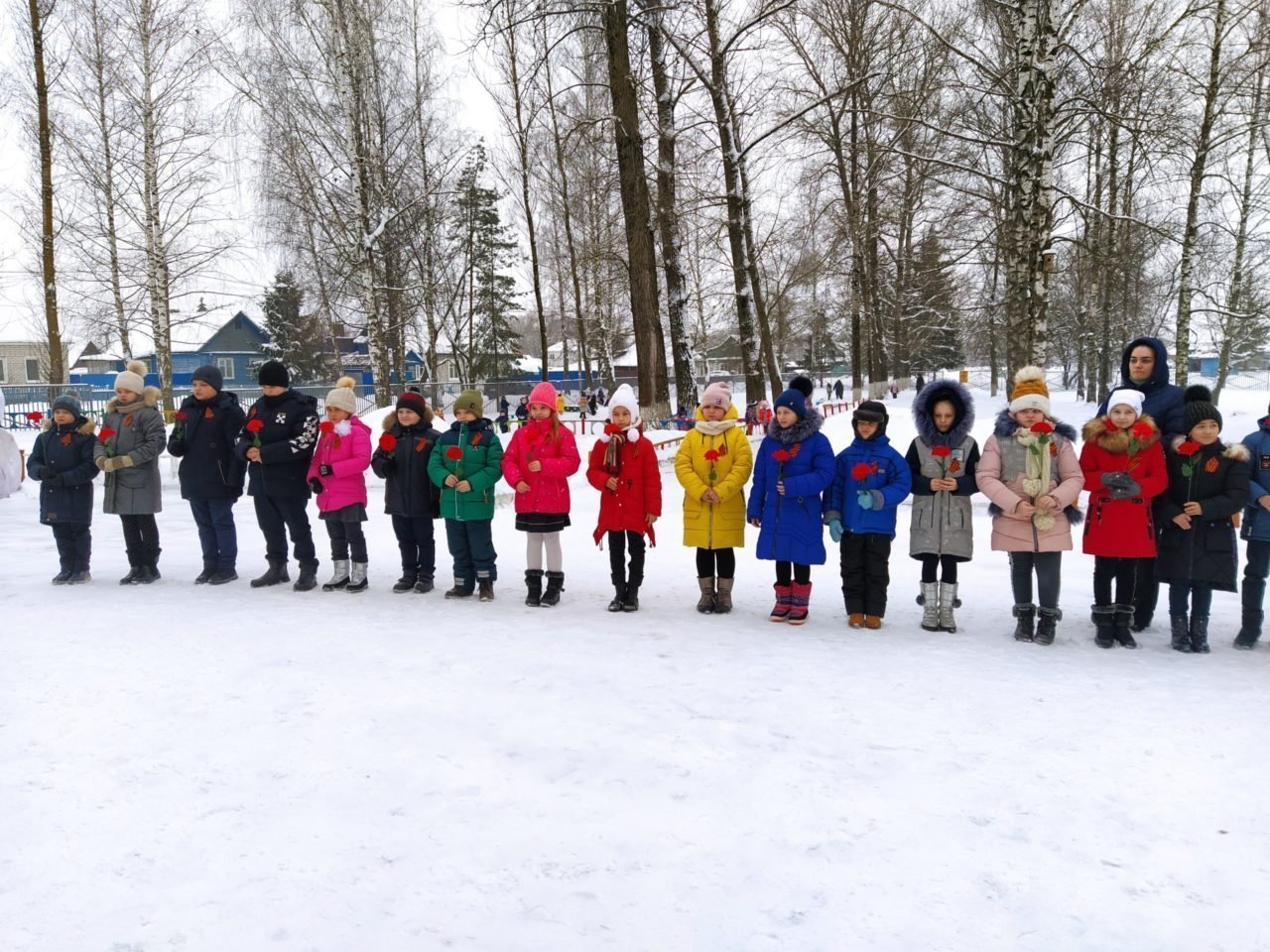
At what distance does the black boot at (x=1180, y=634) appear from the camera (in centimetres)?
533

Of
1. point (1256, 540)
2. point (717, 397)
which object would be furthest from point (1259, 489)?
point (717, 397)

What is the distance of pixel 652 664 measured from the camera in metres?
4.91

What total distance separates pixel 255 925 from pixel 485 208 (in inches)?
1529

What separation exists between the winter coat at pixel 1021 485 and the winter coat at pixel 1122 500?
0.11m

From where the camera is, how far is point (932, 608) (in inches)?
231

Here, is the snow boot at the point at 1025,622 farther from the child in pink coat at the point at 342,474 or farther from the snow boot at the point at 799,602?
the child in pink coat at the point at 342,474

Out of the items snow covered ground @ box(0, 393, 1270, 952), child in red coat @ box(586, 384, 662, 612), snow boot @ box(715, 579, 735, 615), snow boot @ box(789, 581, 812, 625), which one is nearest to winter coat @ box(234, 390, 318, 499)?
snow covered ground @ box(0, 393, 1270, 952)

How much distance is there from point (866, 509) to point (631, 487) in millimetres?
1732

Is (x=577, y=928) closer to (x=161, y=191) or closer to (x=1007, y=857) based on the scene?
(x=1007, y=857)

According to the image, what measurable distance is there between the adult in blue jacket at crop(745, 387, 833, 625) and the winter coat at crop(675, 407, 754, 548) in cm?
14

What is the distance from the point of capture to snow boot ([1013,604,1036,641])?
5586mm

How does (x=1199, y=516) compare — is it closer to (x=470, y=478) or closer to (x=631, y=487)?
(x=631, y=487)

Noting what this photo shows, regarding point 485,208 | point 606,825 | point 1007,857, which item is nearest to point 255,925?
point 606,825

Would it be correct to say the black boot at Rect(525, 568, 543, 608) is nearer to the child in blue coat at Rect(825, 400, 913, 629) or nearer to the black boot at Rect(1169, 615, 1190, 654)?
the child in blue coat at Rect(825, 400, 913, 629)
